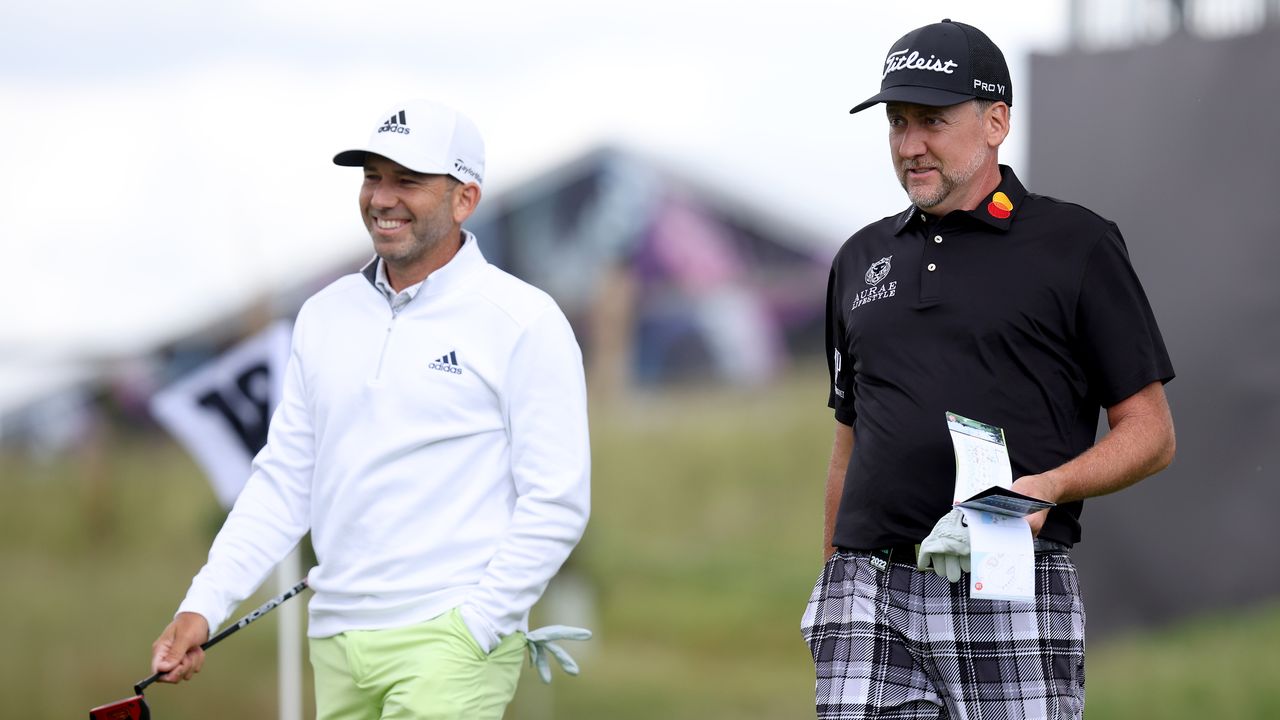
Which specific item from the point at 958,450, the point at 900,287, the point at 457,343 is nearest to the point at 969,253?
the point at 900,287

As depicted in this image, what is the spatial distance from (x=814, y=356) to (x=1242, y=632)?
366 centimetres

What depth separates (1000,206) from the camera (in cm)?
261

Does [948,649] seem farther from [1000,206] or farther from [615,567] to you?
[615,567]

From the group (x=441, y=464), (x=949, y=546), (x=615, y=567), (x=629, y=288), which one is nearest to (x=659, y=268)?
(x=629, y=288)

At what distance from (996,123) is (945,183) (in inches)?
6.2

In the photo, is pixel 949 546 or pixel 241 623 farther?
pixel 241 623

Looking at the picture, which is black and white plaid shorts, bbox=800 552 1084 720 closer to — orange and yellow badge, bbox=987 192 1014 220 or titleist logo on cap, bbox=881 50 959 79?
orange and yellow badge, bbox=987 192 1014 220

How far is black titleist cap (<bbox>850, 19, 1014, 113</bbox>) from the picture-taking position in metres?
2.60

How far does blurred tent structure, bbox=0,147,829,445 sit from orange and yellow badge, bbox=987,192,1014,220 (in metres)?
5.47

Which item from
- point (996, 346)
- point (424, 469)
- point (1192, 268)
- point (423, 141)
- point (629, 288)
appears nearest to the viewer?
point (996, 346)

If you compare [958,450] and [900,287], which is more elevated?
[900,287]

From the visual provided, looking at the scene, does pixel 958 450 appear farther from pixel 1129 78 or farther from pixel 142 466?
pixel 142 466

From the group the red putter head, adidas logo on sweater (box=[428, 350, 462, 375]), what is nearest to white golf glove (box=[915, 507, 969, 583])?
adidas logo on sweater (box=[428, 350, 462, 375])

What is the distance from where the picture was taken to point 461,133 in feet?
9.81
